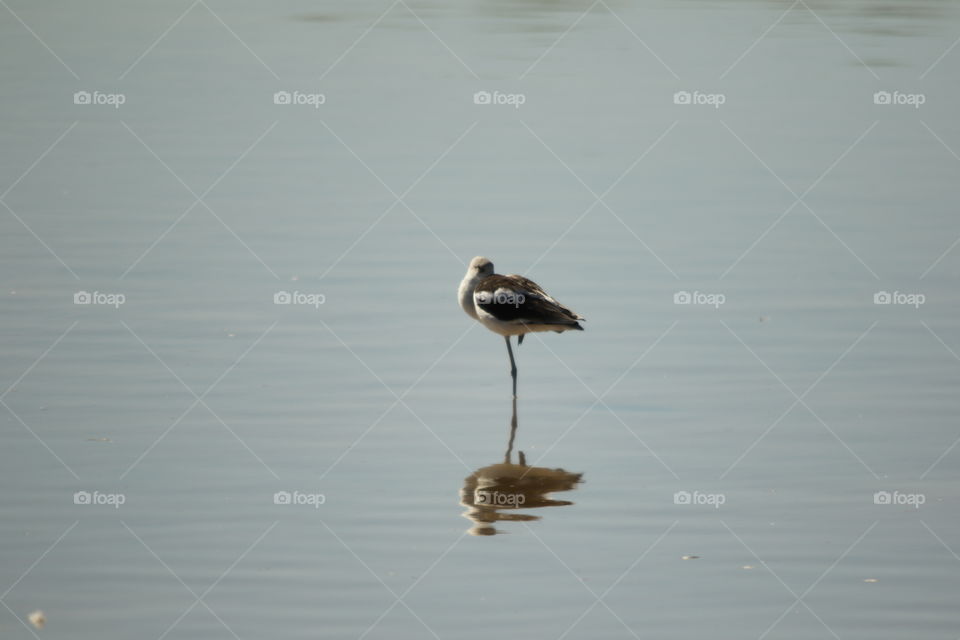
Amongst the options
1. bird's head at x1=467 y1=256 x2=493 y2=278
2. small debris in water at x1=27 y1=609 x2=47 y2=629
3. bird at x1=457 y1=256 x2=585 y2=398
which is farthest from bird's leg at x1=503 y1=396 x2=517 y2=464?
small debris in water at x1=27 y1=609 x2=47 y2=629

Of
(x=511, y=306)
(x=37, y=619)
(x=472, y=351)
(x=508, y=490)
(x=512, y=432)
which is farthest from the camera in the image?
(x=472, y=351)

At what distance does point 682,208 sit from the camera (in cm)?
1554

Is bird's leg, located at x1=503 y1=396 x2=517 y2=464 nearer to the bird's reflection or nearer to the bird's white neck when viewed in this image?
the bird's reflection

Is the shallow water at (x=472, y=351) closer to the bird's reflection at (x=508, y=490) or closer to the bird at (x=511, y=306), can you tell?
the bird's reflection at (x=508, y=490)

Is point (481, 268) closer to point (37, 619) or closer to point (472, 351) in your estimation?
point (472, 351)

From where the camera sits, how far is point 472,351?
39.7ft

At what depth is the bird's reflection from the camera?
28.2 ft

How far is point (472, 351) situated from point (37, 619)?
542 centimetres

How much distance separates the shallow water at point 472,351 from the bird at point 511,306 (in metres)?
0.38

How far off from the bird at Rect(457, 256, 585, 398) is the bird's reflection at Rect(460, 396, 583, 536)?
1506 millimetres

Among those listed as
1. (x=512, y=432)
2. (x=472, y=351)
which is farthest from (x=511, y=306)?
(x=512, y=432)

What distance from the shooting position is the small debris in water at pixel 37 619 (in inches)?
283

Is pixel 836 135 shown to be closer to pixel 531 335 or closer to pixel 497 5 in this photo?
pixel 531 335

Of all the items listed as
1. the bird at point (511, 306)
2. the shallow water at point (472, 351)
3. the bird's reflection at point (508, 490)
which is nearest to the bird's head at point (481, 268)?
the bird at point (511, 306)
